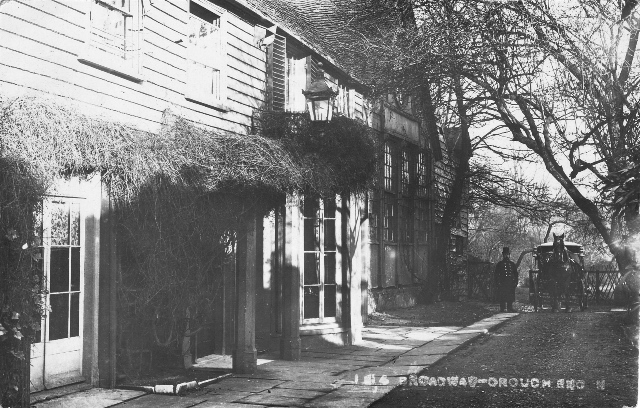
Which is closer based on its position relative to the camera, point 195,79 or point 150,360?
point 150,360

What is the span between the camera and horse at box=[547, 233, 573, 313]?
62.2 ft

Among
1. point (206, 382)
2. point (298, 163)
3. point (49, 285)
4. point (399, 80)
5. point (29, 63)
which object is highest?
point (399, 80)

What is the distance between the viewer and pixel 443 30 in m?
13.4

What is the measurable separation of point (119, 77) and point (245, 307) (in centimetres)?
326

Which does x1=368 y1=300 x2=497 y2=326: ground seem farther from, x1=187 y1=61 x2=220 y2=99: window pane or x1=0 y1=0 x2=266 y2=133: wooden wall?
x1=187 y1=61 x2=220 y2=99: window pane

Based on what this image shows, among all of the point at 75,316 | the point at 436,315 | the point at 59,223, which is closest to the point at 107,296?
the point at 75,316

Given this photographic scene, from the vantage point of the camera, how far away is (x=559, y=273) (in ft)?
62.4

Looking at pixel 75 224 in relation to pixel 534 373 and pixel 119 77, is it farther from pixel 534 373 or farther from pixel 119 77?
pixel 534 373

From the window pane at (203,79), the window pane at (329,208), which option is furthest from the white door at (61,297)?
the window pane at (329,208)

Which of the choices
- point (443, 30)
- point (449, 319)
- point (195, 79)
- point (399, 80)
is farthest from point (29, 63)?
point (449, 319)

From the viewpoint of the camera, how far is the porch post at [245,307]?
961 cm

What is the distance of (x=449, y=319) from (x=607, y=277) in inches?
303

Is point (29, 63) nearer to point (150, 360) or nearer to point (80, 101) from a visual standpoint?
point (80, 101)

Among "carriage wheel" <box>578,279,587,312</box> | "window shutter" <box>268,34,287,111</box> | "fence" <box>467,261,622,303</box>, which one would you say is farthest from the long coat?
"window shutter" <box>268,34,287,111</box>
